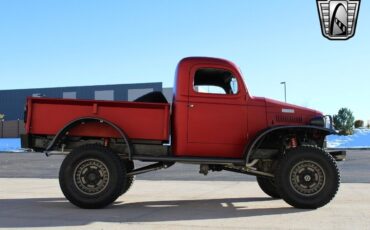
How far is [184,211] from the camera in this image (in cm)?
773

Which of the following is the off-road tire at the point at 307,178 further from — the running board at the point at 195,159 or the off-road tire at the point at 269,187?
the off-road tire at the point at 269,187

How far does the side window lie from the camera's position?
8.45m

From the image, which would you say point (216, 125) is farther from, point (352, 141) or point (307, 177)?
point (352, 141)

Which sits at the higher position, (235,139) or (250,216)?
(235,139)

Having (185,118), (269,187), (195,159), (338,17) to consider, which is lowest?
(269,187)

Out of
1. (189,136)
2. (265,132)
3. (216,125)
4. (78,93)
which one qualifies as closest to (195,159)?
(189,136)

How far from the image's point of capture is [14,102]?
3344 inches

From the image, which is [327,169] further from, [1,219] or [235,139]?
[1,219]

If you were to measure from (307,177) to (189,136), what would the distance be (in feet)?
6.43

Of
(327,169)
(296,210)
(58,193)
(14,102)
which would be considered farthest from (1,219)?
(14,102)

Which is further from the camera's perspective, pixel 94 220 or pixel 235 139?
pixel 235 139

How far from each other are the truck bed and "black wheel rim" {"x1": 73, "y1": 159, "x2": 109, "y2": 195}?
68cm

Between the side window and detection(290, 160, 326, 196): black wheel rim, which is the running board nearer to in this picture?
detection(290, 160, 326, 196): black wheel rim

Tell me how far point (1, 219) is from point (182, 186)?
546 centimetres
